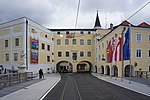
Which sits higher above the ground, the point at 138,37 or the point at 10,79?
the point at 138,37

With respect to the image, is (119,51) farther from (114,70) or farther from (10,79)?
(114,70)

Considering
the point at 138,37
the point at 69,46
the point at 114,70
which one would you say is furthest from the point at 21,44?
the point at 69,46

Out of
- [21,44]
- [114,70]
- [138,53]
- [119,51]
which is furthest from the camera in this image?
[114,70]

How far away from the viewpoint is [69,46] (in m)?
63.4

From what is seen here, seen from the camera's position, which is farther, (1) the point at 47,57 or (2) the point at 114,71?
(1) the point at 47,57

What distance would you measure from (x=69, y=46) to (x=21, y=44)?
23328 mm

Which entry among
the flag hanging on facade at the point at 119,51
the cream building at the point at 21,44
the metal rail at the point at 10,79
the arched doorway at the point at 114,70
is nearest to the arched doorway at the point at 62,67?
the cream building at the point at 21,44

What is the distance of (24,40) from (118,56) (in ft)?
63.8

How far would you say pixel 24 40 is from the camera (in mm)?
41031

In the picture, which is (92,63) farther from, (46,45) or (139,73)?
(139,73)

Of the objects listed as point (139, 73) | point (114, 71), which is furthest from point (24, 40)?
point (139, 73)

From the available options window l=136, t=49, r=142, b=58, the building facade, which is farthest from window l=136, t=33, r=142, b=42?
window l=136, t=49, r=142, b=58

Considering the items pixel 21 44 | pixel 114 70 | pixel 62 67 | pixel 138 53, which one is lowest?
pixel 62 67

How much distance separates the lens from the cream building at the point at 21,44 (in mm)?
41312
